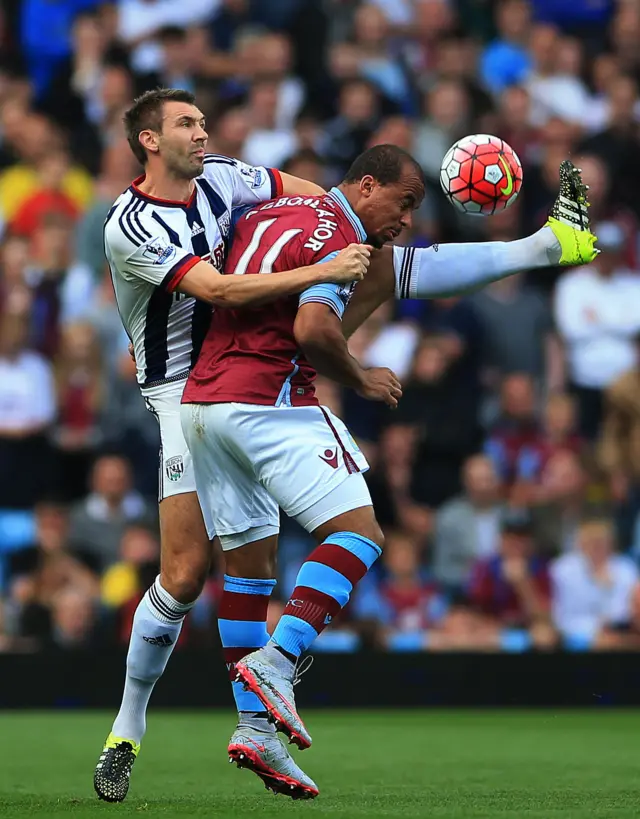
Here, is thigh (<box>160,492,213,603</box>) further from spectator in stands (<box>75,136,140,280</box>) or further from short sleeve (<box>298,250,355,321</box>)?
spectator in stands (<box>75,136,140,280</box>)

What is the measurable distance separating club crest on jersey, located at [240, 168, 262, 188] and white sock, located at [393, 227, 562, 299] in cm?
65

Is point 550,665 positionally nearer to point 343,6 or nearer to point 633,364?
point 633,364

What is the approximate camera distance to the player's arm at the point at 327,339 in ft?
19.1

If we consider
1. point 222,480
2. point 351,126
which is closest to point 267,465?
point 222,480

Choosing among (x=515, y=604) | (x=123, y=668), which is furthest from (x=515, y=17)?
(x=123, y=668)

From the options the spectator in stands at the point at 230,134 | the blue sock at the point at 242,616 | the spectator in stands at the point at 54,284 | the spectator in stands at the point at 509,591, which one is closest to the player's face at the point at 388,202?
the blue sock at the point at 242,616

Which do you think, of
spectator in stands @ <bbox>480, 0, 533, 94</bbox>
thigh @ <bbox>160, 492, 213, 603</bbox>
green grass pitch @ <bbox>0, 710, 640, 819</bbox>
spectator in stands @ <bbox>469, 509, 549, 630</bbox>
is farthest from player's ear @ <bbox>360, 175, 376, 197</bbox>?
spectator in stands @ <bbox>480, 0, 533, 94</bbox>

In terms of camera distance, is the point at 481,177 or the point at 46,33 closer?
the point at 481,177

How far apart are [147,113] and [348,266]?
1176mm

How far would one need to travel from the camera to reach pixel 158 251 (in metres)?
6.19

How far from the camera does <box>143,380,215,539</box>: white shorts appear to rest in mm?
6512

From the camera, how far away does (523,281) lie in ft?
45.0

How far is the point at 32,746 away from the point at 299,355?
11.9ft

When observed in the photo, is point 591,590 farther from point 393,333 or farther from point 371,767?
point 371,767
